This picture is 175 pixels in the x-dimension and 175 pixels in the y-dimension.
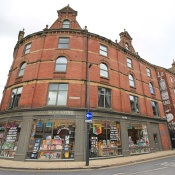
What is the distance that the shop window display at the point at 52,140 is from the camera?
11789 mm

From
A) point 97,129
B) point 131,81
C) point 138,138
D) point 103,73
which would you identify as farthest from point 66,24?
point 138,138

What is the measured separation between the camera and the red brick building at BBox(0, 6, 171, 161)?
12453mm

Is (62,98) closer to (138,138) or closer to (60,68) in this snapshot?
(60,68)

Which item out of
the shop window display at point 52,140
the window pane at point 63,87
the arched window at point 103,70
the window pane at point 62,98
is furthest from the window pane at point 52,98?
the arched window at point 103,70

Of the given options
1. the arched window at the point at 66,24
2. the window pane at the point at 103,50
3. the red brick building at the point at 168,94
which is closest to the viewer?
the window pane at the point at 103,50

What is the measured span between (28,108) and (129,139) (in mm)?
11339

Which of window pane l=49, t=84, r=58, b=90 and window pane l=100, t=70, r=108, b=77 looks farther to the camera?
window pane l=100, t=70, r=108, b=77

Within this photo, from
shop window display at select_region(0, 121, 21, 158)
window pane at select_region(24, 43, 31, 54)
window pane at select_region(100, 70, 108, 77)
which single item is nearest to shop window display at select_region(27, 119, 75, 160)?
shop window display at select_region(0, 121, 21, 158)

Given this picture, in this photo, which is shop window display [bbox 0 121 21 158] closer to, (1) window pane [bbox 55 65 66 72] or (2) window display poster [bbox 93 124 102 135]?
(1) window pane [bbox 55 65 66 72]

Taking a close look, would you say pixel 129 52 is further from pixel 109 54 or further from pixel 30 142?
pixel 30 142

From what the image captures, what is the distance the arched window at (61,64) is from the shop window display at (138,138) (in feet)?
33.0

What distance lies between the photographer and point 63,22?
61.8ft

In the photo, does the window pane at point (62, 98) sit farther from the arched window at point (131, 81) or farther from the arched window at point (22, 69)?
the arched window at point (131, 81)

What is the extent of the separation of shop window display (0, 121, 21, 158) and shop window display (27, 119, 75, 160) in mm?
1756
